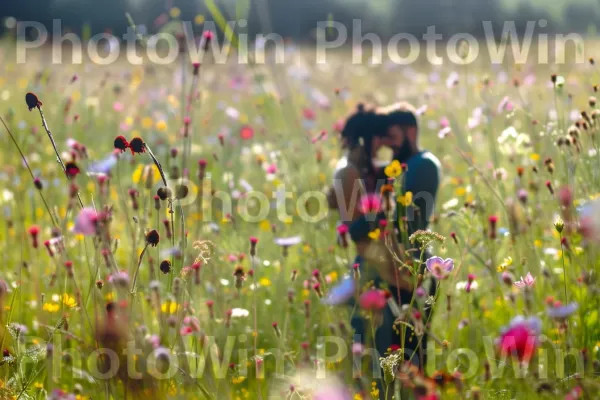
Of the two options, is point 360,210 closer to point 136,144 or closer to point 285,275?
point 285,275

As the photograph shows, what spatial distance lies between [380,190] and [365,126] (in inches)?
11.9

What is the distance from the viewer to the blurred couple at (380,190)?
2.46 m

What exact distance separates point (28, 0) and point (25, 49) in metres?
6.80

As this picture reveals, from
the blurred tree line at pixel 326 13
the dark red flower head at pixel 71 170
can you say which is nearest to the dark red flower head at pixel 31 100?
the dark red flower head at pixel 71 170

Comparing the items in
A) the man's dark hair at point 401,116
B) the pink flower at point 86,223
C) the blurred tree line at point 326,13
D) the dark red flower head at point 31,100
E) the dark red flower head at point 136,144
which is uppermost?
the blurred tree line at point 326,13

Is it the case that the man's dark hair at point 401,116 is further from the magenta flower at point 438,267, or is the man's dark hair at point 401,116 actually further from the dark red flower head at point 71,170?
the dark red flower head at point 71,170

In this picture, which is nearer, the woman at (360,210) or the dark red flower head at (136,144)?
the dark red flower head at (136,144)

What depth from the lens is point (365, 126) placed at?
2.63m

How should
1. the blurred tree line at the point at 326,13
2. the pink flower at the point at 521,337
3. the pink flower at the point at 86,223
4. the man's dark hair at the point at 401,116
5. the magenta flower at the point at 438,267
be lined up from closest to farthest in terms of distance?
1. the pink flower at the point at 521,337
2. the pink flower at the point at 86,223
3. the magenta flower at the point at 438,267
4. the man's dark hair at the point at 401,116
5. the blurred tree line at the point at 326,13

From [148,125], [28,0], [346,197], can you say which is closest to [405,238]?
[346,197]

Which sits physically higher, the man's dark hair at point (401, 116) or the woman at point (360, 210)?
the man's dark hair at point (401, 116)

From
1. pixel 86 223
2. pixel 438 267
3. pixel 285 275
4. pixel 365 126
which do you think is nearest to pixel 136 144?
pixel 86 223

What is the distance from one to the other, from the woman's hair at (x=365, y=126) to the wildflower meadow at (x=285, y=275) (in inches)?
4.3

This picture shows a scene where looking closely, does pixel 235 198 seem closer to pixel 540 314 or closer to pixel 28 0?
pixel 540 314
